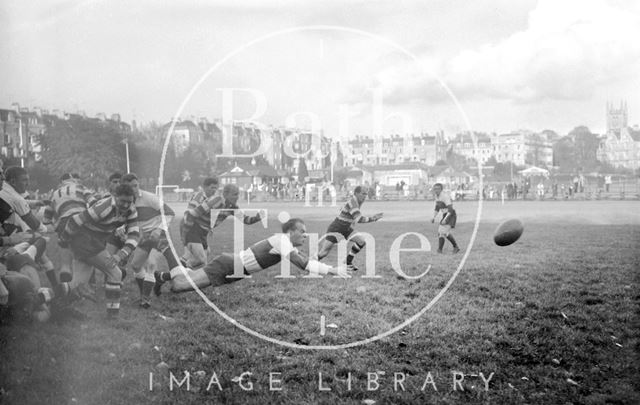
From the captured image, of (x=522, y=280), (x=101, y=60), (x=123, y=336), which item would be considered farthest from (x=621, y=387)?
(x=101, y=60)

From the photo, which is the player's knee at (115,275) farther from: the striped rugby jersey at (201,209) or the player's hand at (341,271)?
the player's hand at (341,271)

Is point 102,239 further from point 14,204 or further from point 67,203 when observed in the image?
point 14,204

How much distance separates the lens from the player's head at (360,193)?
5184 mm

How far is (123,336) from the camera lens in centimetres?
448

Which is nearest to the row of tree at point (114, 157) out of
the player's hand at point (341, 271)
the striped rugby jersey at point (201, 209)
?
the striped rugby jersey at point (201, 209)

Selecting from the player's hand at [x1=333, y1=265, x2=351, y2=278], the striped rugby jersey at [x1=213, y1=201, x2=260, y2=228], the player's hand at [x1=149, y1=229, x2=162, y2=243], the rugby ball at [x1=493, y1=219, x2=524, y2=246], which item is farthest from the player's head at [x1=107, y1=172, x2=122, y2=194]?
the rugby ball at [x1=493, y1=219, x2=524, y2=246]

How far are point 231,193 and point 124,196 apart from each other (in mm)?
971

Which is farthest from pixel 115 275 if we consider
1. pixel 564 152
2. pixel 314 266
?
pixel 564 152

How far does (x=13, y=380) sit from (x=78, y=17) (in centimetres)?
290

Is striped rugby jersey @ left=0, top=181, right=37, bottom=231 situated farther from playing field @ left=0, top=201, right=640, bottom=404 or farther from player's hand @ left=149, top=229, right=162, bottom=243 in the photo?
player's hand @ left=149, top=229, right=162, bottom=243

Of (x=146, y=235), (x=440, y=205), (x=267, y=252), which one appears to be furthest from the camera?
(x=440, y=205)

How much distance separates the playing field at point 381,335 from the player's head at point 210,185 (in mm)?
423

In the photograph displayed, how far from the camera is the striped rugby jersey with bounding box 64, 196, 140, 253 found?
5.14 meters

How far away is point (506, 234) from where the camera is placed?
16.9 feet
